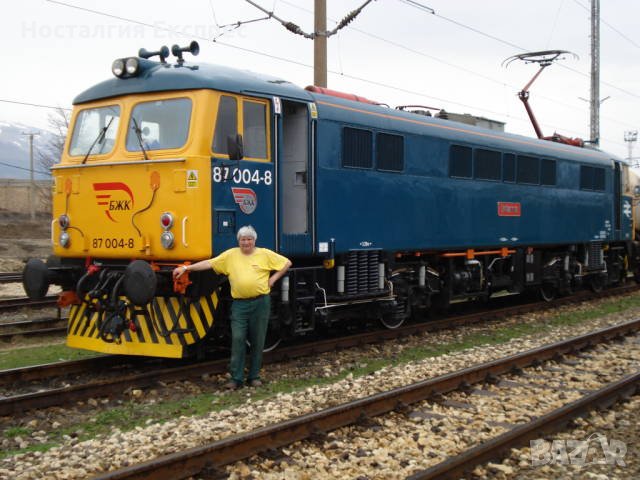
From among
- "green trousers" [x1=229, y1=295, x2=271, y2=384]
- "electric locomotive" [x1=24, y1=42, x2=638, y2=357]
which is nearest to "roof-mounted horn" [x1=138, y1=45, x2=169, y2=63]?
"electric locomotive" [x1=24, y1=42, x2=638, y2=357]

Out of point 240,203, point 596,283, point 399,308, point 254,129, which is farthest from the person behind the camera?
point 596,283

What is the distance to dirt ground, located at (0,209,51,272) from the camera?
85.7 feet

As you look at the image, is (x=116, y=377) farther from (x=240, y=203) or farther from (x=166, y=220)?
(x=240, y=203)

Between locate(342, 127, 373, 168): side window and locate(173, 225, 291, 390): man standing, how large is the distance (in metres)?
2.75

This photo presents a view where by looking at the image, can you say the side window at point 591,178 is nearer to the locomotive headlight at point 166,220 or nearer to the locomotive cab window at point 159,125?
the locomotive cab window at point 159,125

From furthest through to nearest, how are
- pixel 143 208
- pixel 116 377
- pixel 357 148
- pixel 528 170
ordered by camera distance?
pixel 528 170, pixel 357 148, pixel 116 377, pixel 143 208

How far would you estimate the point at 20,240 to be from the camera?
120 feet

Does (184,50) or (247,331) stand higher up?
(184,50)

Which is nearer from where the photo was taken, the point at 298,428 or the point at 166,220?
the point at 298,428

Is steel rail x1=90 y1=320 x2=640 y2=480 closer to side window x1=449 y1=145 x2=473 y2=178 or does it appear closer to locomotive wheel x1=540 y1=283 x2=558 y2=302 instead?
side window x1=449 y1=145 x2=473 y2=178

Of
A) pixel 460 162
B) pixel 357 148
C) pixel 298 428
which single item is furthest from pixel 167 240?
pixel 460 162

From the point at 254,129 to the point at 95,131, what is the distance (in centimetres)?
210

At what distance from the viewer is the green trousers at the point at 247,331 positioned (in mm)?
7805

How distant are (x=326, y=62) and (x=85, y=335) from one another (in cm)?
867
